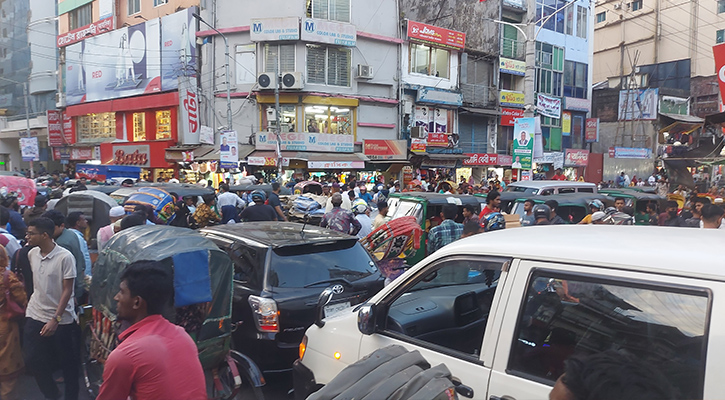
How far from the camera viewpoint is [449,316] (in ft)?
11.2

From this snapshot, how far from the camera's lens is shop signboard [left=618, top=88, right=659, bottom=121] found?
110 feet

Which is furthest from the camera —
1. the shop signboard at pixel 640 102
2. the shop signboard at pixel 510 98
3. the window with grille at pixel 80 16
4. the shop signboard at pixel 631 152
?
the window with grille at pixel 80 16

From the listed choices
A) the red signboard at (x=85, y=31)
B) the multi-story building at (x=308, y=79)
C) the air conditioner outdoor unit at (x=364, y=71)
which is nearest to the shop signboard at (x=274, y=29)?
the multi-story building at (x=308, y=79)

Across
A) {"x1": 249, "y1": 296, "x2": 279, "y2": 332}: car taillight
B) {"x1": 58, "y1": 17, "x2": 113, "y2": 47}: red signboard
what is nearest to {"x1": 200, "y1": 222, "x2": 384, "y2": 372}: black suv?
{"x1": 249, "y1": 296, "x2": 279, "y2": 332}: car taillight

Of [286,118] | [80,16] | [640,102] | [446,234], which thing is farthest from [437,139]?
[80,16]

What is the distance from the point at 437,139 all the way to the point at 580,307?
25.5m

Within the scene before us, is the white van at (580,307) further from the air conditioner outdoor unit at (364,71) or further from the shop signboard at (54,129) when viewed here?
the shop signboard at (54,129)

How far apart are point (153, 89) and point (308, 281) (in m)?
27.7

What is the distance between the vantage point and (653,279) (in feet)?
6.19

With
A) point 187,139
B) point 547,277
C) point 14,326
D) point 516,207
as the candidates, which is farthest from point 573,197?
point 187,139

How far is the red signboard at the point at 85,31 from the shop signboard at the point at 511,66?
86.4 feet

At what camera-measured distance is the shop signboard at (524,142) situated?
14289 millimetres

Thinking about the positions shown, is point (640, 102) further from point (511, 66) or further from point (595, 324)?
point (595, 324)

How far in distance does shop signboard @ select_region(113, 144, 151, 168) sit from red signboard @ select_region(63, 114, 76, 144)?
685 centimetres
